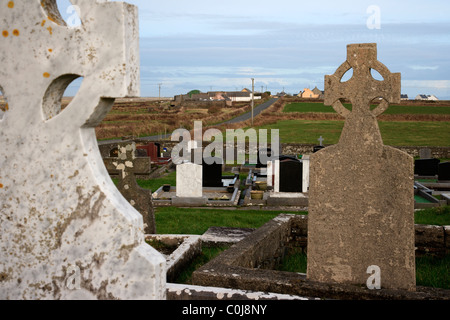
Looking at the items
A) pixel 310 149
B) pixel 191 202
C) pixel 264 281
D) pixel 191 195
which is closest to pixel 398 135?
pixel 310 149

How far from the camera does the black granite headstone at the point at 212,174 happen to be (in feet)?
53.8

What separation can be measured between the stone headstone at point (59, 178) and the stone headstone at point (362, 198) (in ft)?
11.0

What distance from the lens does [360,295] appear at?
4473mm

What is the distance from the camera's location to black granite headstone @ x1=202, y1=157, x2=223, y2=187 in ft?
53.8

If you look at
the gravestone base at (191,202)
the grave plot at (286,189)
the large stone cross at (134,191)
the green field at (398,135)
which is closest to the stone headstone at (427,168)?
the grave plot at (286,189)

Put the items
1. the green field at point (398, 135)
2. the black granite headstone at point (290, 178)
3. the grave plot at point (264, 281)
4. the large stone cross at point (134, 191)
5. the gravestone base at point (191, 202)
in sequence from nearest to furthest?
the grave plot at point (264, 281) → the large stone cross at point (134, 191) → the gravestone base at point (191, 202) → the black granite headstone at point (290, 178) → the green field at point (398, 135)

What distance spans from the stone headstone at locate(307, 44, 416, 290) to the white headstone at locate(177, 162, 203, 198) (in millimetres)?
9078

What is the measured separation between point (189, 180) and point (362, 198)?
9.48m

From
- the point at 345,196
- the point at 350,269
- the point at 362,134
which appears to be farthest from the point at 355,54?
the point at 350,269

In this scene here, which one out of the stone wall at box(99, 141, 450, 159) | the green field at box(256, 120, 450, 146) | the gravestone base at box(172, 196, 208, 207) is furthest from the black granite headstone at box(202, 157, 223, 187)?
the green field at box(256, 120, 450, 146)

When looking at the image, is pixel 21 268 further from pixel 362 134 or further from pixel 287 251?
pixel 287 251

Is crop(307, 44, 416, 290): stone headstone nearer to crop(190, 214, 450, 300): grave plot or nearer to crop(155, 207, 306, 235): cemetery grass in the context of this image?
crop(190, 214, 450, 300): grave plot

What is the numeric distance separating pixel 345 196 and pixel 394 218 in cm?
56

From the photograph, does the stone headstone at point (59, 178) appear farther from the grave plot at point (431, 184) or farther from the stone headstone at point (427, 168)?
the stone headstone at point (427, 168)
